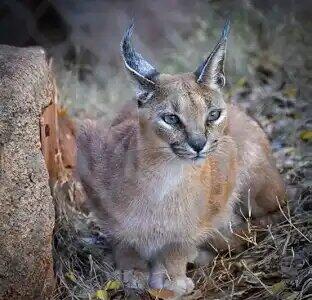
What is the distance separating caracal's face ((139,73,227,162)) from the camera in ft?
11.1

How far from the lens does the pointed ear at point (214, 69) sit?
3.48 metres

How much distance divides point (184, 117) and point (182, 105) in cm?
6

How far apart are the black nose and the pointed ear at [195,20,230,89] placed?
296 millimetres

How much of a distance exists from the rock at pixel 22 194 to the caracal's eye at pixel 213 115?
68 cm

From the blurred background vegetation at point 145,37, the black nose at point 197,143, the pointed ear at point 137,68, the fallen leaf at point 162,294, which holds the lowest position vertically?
the fallen leaf at point 162,294

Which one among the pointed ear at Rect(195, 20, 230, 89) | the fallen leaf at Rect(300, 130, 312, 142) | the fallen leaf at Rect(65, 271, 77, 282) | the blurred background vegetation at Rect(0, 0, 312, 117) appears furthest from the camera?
the blurred background vegetation at Rect(0, 0, 312, 117)

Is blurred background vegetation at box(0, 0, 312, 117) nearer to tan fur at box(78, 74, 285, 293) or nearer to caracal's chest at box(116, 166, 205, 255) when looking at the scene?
tan fur at box(78, 74, 285, 293)

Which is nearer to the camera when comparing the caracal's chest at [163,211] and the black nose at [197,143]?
the black nose at [197,143]

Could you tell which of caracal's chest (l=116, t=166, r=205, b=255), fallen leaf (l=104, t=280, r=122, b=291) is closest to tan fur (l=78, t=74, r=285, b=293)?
caracal's chest (l=116, t=166, r=205, b=255)

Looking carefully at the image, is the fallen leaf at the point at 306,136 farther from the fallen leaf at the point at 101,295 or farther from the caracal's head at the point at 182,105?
the fallen leaf at the point at 101,295

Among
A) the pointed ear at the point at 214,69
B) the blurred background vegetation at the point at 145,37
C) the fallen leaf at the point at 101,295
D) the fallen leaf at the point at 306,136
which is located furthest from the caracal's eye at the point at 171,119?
the fallen leaf at the point at 306,136

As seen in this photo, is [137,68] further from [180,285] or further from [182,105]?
[180,285]

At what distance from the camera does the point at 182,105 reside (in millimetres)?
3445

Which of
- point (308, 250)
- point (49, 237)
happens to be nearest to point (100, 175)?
point (49, 237)
